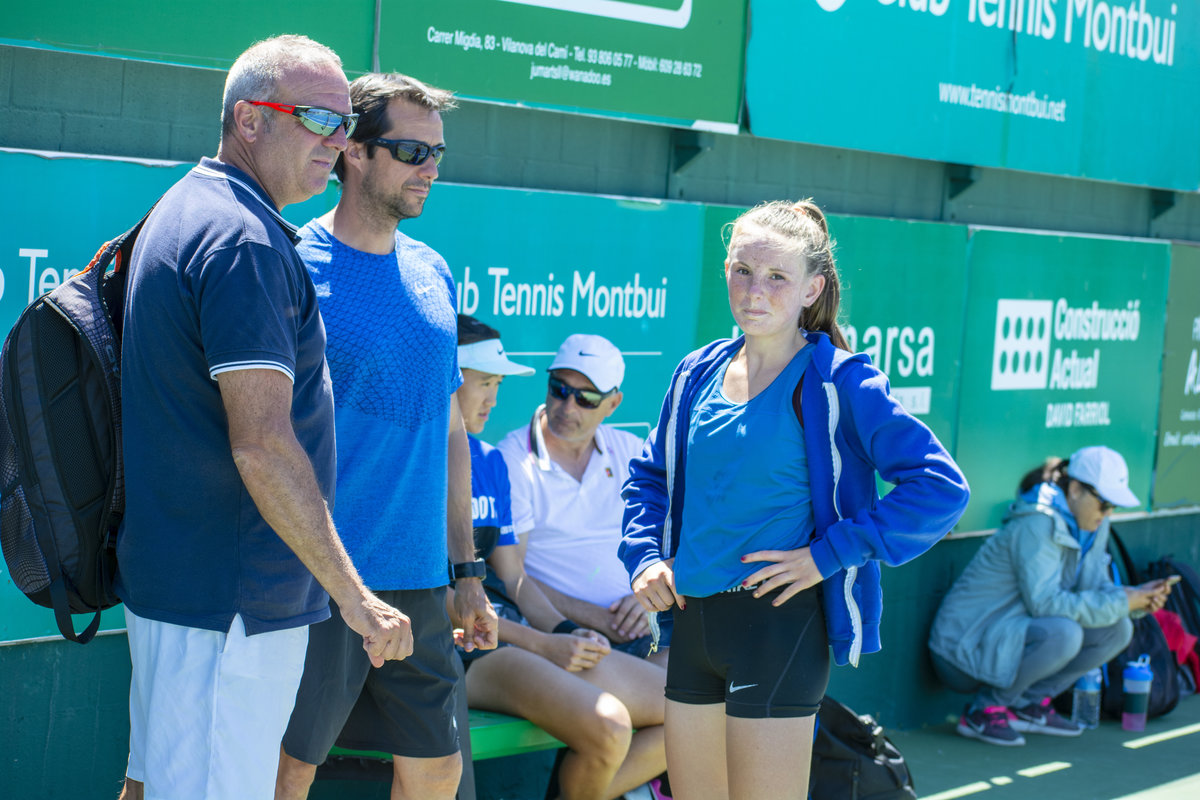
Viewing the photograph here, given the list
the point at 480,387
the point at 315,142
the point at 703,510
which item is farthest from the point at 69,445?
the point at 480,387

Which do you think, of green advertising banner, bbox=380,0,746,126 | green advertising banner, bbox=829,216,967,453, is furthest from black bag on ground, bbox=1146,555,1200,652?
green advertising banner, bbox=380,0,746,126

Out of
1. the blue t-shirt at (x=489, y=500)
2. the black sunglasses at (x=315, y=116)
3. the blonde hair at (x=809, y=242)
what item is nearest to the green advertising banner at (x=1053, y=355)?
the blue t-shirt at (x=489, y=500)

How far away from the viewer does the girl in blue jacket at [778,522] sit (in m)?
2.81

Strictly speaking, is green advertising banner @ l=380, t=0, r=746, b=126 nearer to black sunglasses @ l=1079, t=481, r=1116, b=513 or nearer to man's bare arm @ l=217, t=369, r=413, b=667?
man's bare arm @ l=217, t=369, r=413, b=667

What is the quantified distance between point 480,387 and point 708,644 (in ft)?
4.64

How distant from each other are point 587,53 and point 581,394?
1113 millimetres

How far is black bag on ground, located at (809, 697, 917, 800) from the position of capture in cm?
428

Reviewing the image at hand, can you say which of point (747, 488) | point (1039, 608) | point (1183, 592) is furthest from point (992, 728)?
point (747, 488)

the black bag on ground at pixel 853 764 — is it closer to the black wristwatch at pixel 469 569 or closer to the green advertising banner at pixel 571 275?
the green advertising banner at pixel 571 275

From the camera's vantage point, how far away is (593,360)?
428 cm

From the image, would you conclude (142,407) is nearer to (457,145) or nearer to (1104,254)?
(457,145)

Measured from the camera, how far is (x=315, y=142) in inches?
96.1

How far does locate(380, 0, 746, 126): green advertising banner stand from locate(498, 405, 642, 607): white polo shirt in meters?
1.05

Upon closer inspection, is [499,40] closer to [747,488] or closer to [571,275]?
[571,275]
